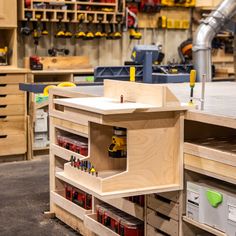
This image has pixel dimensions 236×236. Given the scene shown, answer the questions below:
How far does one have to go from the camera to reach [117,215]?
2.64m

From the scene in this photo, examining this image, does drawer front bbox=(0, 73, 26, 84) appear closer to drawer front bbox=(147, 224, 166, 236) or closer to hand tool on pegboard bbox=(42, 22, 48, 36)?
hand tool on pegboard bbox=(42, 22, 48, 36)

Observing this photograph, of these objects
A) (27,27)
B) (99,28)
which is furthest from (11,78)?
(99,28)

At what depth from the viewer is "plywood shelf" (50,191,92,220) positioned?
9.46 ft

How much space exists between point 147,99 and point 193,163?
320 millimetres

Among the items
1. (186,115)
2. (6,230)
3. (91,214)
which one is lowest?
(6,230)

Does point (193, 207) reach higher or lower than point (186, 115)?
lower

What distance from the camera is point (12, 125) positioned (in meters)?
4.86

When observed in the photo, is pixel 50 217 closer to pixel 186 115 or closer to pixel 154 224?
pixel 154 224

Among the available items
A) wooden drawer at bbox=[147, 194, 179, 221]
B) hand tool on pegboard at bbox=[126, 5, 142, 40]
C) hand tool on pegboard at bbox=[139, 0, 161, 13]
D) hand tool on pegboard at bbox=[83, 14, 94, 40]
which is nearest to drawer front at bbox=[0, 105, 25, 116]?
hand tool on pegboard at bbox=[83, 14, 94, 40]

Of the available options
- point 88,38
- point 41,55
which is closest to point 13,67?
point 41,55

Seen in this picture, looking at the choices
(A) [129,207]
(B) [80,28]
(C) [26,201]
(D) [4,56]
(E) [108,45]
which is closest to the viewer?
(A) [129,207]

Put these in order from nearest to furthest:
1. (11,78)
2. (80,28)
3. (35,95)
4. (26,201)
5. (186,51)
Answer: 1. (26,201)
2. (11,78)
3. (35,95)
4. (80,28)
5. (186,51)

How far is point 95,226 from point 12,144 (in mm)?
2332

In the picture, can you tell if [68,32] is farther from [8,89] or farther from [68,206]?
[68,206]
